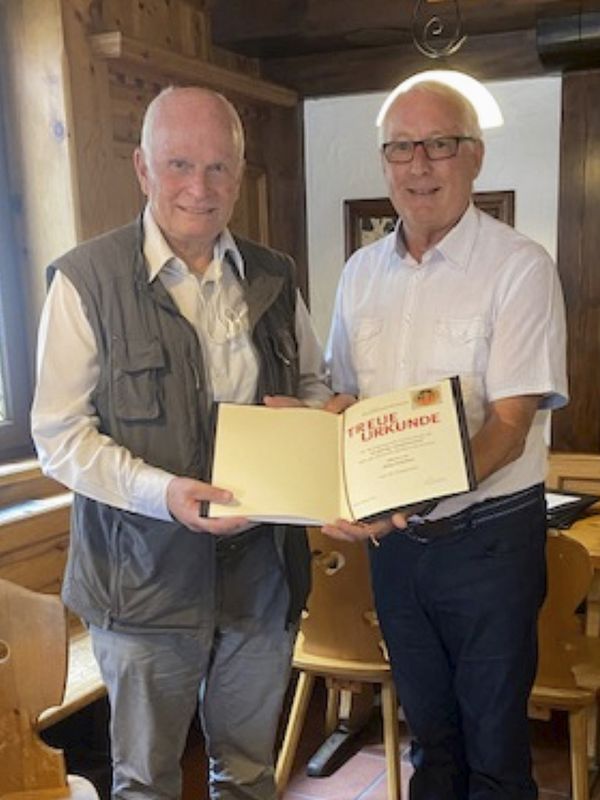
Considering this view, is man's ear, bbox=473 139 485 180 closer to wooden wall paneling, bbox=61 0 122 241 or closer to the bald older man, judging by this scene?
the bald older man

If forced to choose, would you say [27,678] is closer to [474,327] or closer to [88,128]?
[474,327]

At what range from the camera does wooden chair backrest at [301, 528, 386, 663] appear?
216 cm

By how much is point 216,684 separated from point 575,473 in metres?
1.70

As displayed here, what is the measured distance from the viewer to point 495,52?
3.02 metres

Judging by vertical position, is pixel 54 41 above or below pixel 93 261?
above

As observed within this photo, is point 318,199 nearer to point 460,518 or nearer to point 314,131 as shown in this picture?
point 314,131

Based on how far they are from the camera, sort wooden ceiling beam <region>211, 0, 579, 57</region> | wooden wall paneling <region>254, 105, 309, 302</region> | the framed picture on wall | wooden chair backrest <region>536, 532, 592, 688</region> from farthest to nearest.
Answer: the framed picture on wall < wooden wall paneling <region>254, 105, 309, 302</region> < wooden ceiling beam <region>211, 0, 579, 57</region> < wooden chair backrest <region>536, 532, 592, 688</region>

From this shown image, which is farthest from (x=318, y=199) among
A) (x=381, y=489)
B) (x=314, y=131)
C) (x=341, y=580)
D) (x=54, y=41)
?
(x=381, y=489)

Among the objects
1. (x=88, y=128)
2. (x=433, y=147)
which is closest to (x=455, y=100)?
(x=433, y=147)

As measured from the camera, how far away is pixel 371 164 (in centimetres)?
356

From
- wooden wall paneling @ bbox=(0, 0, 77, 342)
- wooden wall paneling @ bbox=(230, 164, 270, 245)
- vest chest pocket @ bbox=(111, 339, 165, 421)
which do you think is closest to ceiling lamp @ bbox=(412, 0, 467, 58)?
wooden wall paneling @ bbox=(230, 164, 270, 245)

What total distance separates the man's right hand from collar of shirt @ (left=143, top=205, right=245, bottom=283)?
332 mm

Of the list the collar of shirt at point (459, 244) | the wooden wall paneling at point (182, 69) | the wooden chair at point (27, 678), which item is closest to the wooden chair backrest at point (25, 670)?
the wooden chair at point (27, 678)

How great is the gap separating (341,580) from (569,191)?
5.11ft
